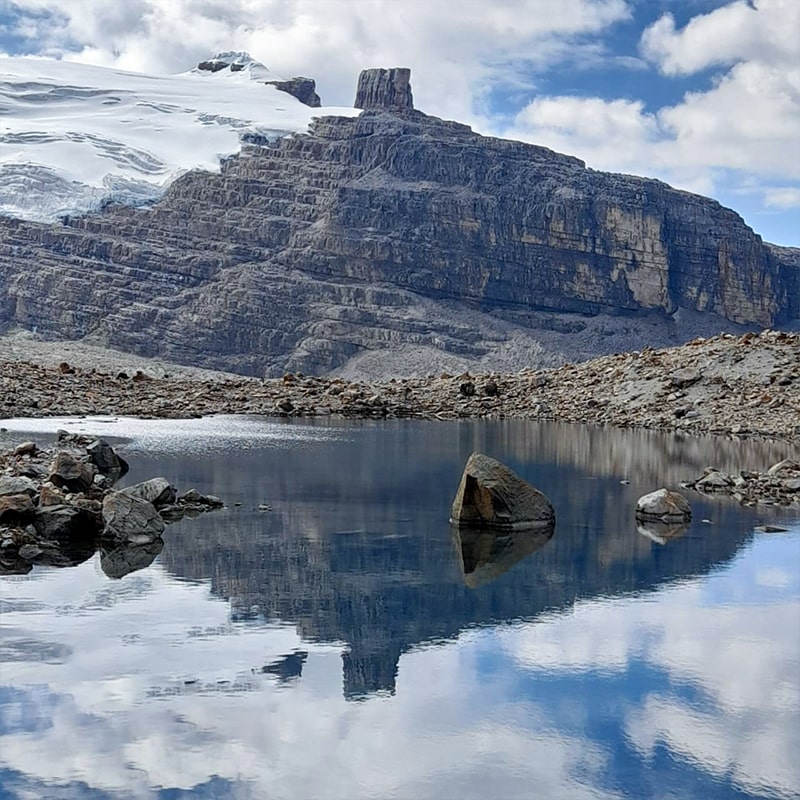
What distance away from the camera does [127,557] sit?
16047mm

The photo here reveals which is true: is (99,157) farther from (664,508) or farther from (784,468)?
(664,508)

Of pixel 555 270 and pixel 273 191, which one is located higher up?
pixel 273 191

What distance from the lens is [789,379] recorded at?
46.1m

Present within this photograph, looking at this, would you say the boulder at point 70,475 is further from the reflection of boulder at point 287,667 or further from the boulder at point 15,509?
the reflection of boulder at point 287,667

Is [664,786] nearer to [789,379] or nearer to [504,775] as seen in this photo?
[504,775]

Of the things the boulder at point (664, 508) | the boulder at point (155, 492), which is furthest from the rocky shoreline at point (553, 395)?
the boulder at point (155, 492)

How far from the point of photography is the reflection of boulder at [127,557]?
15180 millimetres

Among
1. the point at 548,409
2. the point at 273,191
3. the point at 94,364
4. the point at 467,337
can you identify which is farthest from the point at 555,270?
the point at 548,409

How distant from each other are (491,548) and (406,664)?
6.60m

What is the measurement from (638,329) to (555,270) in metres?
15.7

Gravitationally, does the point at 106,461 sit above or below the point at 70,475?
below

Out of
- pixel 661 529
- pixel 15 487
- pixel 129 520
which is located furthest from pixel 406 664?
pixel 661 529

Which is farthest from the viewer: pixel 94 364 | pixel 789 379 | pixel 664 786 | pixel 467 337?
pixel 467 337

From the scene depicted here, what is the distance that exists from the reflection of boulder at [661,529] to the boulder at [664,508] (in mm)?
159
